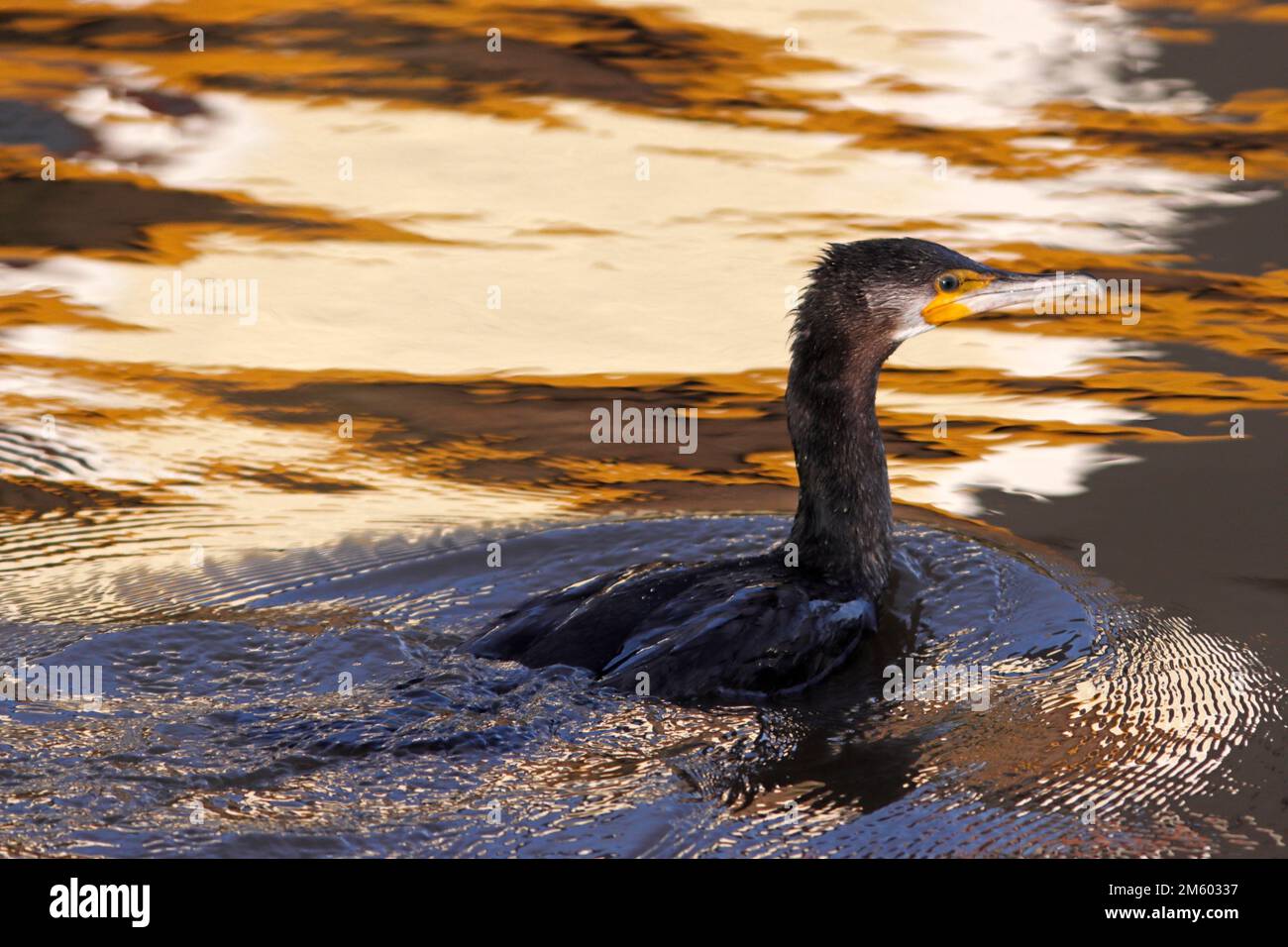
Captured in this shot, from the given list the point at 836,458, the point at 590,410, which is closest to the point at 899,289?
the point at 836,458

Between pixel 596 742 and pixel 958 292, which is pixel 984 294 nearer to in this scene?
pixel 958 292

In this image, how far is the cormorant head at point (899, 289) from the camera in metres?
6.05

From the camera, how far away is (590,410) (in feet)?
26.6

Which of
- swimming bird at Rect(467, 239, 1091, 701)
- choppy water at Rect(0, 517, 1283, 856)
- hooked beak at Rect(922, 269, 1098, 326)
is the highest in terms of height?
hooked beak at Rect(922, 269, 1098, 326)

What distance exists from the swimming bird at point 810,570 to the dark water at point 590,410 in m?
0.17

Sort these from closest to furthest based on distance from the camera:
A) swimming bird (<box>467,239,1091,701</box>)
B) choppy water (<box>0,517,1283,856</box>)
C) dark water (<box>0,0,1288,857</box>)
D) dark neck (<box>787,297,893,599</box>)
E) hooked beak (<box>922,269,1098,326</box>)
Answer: choppy water (<box>0,517,1283,856</box>) → dark water (<box>0,0,1288,857</box>) → swimming bird (<box>467,239,1091,701</box>) → dark neck (<box>787,297,893,599</box>) → hooked beak (<box>922,269,1098,326</box>)

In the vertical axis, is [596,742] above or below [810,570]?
below

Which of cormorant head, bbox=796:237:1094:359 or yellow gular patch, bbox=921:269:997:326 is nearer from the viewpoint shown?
cormorant head, bbox=796:237:1094:359

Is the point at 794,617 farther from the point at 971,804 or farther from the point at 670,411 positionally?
the point at 670,411

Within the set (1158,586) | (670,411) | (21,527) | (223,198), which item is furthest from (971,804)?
(223,198)

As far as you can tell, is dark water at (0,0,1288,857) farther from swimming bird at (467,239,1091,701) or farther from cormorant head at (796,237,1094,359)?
cormorant head at (796,237,1094,359)

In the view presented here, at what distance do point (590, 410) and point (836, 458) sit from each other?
231 centimetres

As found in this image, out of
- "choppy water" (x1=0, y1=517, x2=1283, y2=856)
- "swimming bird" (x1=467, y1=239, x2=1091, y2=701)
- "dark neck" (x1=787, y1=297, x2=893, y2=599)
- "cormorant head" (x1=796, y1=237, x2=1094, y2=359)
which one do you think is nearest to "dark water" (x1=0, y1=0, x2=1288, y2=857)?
"choppy water" (x1=0, y1=517, x2=1283, y2=856)

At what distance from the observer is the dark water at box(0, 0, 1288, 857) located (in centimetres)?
467
